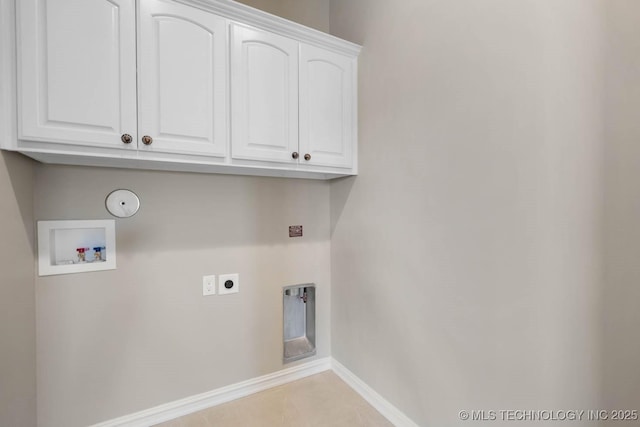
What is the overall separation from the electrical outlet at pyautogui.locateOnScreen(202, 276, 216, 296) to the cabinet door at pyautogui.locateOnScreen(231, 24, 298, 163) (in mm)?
810

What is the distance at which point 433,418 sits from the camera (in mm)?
1326

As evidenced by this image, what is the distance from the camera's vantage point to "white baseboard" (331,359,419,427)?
1.50m

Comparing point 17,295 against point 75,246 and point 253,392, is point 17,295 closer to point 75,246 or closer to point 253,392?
point 75,246

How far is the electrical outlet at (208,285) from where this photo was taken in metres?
1.68

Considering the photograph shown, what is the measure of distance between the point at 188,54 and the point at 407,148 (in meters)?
1.19

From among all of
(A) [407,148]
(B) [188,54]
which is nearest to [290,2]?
(B) [188,54]

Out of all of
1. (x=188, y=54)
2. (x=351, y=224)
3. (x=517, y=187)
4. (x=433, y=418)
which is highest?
(x=188, y=54)

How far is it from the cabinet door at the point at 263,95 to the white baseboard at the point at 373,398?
154 cm

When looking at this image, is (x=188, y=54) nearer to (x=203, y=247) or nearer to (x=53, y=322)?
(x=203, y=247)

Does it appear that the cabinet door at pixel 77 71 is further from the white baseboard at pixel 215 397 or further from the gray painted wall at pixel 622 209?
the gray painted wall at pixel 622 209

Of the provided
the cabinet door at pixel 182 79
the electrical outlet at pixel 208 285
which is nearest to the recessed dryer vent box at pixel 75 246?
the electrical outlet at pixel 208 285

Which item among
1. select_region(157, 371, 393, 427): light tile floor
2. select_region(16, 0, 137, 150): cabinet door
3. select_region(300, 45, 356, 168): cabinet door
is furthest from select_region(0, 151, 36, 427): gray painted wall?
select_region(300, 45, 356, 168): cabinet door

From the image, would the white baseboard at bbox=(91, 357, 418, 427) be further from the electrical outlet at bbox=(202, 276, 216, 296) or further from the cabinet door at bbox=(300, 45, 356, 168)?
the cabinet door at bbox=(300, 45, 356, 168)

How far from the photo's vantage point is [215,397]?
5.58 ft
